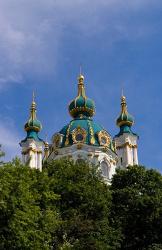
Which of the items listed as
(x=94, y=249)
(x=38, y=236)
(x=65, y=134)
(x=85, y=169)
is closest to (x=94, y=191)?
(x=85, y=169)

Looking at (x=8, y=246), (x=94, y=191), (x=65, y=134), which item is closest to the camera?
(x=8, y=246)

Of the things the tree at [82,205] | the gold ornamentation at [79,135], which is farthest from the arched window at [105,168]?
the tree at [82,205]

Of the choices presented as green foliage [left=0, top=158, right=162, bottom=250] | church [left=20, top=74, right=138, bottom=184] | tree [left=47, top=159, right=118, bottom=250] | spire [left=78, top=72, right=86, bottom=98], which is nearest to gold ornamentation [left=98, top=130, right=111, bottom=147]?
church [left=20, top=74, right=138, bottom=184]

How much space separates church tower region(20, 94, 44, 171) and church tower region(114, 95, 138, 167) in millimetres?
8653

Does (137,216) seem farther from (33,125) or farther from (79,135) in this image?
(33,125)

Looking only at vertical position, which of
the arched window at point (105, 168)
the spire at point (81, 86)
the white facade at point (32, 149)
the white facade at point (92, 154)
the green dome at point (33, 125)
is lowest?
the arched window at point (105, 168)

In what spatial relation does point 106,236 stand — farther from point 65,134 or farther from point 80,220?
point 65,134

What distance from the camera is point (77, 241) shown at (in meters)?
27.6

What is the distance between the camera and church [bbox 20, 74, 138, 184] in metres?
58.5

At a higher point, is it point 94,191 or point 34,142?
point 34,142

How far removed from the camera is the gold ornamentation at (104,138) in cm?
5931

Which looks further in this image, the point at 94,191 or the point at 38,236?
the point at 94,191

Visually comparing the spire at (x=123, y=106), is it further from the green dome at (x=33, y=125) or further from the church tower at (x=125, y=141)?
the green dome at (x=33, y=125)

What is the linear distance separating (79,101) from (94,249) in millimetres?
36075
